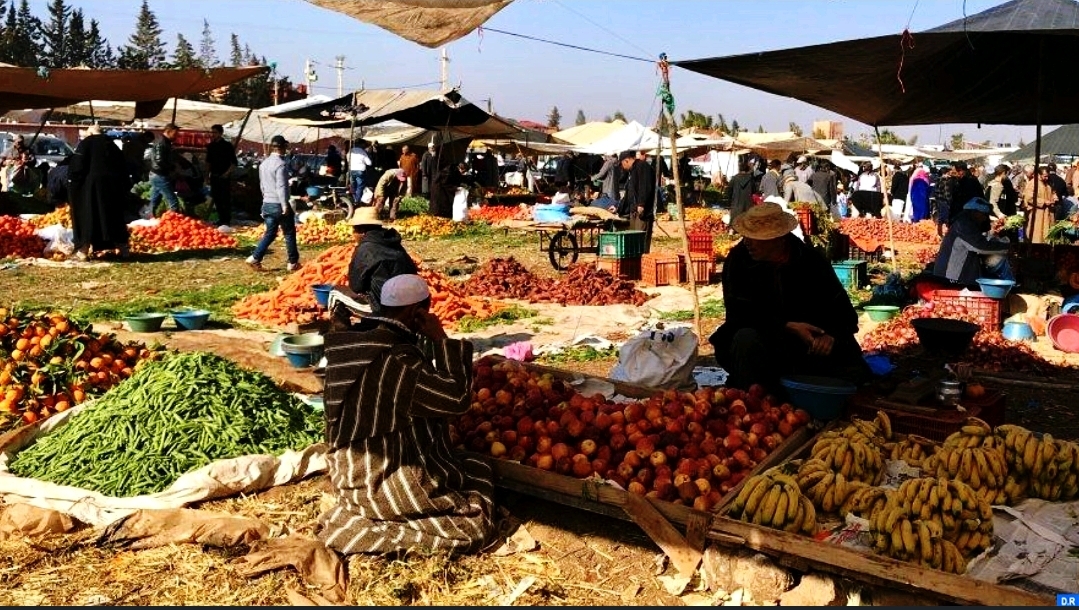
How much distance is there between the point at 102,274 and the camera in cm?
1210

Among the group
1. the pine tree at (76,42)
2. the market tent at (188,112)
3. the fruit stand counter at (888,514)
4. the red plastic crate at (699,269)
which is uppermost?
the pine tree at (76,42)

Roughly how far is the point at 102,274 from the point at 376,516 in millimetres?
9794

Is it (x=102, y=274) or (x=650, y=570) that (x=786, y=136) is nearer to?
(x=102, y=274)

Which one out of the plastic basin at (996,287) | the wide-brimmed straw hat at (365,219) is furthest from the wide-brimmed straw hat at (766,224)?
the plastic basin at (996,287)

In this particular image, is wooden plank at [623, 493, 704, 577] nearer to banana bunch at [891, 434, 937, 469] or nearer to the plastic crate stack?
banana bunch at [891, 434, 937, 469]

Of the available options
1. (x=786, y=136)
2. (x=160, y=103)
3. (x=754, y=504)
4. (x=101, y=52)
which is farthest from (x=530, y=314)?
(x=101, y=52)

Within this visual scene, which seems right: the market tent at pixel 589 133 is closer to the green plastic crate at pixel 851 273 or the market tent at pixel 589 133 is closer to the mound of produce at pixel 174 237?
the mound of produce at pixel 174 237

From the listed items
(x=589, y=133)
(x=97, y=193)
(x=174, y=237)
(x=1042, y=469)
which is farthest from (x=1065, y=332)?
(x=589, y=133)

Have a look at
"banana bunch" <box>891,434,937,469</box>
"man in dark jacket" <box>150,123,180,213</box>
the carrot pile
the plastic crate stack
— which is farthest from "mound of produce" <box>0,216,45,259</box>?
"banana bunch" <box>891,434,937,469</box>

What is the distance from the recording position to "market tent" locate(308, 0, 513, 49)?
469 cm

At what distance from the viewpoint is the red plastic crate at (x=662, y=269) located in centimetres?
1177

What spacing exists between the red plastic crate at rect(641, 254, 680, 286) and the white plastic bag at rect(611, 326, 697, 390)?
221 inches

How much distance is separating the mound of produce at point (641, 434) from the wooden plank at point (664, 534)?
0.12m

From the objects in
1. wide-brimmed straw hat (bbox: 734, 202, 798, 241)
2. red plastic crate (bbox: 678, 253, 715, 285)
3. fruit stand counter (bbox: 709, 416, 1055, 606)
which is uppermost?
wide-brimmed straw hat (bbox: 734, 202, 798, 241)
